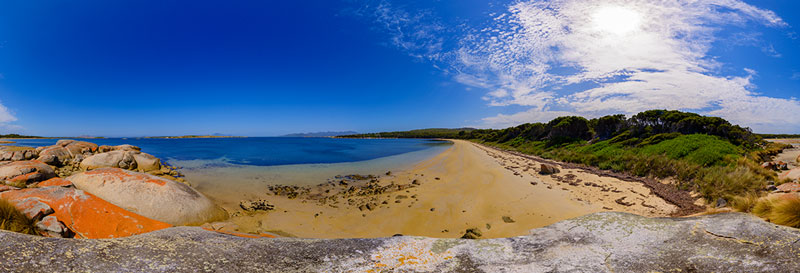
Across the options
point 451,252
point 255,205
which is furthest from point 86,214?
point 451,252

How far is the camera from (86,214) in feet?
15.0

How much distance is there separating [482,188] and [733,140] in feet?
69.2

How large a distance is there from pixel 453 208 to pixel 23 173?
13968mm

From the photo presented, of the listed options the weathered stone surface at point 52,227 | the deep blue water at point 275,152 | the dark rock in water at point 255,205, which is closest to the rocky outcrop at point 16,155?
the deep blue water at point 275,152

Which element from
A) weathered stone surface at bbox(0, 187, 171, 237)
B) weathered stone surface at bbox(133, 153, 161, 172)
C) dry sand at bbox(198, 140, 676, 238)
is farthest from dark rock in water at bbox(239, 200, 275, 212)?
weathered stone surface at bbox(133, 153, 161, 172)

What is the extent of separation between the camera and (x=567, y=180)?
11.4 m

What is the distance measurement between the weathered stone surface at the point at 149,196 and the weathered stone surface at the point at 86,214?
138 centimetres

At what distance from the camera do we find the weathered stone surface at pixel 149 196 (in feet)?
20.6

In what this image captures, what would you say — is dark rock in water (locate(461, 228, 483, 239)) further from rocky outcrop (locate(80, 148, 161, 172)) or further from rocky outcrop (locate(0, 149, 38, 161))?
rocky outcrop (locate(0, 149, 38, 161))

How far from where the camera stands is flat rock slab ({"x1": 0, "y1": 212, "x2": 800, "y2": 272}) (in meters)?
1.87

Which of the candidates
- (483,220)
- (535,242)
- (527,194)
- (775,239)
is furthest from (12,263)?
(527,194)

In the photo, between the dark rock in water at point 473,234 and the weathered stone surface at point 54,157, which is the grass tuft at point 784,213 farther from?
the weathered stone surface at point 54,157

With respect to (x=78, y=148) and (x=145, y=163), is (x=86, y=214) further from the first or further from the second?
(x=78, y=148)

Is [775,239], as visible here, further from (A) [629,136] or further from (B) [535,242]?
(A) [629,136]
